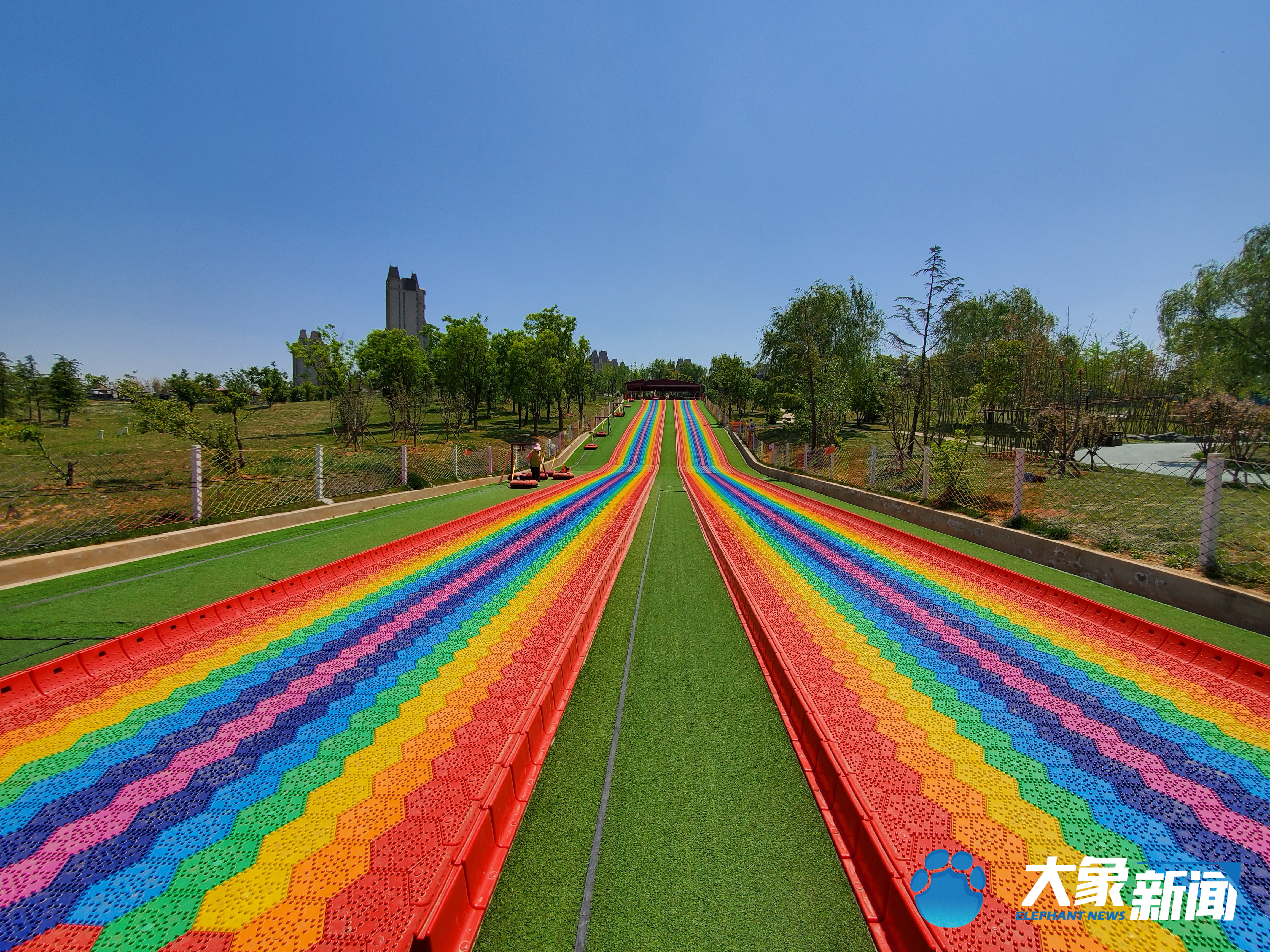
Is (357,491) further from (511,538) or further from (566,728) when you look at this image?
(566,728)

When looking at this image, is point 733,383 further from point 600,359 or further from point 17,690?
point 600,359

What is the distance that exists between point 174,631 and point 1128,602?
28.7 ft

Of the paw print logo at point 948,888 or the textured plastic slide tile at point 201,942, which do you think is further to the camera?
the paw print logo at point 948,888

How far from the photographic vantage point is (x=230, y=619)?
14.0 feet

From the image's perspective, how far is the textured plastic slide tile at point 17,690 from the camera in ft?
9.46

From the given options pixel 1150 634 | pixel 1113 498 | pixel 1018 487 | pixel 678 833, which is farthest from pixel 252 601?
pixel 1113 498

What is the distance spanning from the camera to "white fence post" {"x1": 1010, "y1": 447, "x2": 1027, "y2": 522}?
726cm

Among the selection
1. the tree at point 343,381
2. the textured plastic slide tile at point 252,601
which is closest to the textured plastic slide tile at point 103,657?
the textured plastic slide tile at point 252,601

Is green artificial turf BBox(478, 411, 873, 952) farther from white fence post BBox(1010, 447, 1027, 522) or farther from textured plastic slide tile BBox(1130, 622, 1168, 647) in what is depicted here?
white fence post BBox(1010, 447, 1027, 522)

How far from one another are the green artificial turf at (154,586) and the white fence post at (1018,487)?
9531mm

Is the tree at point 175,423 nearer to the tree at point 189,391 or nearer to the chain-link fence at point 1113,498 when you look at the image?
the tree at point 189,391

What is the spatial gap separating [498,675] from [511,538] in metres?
4.43

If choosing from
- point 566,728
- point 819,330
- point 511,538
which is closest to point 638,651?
point 566,728

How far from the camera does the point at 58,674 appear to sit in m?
3.17
